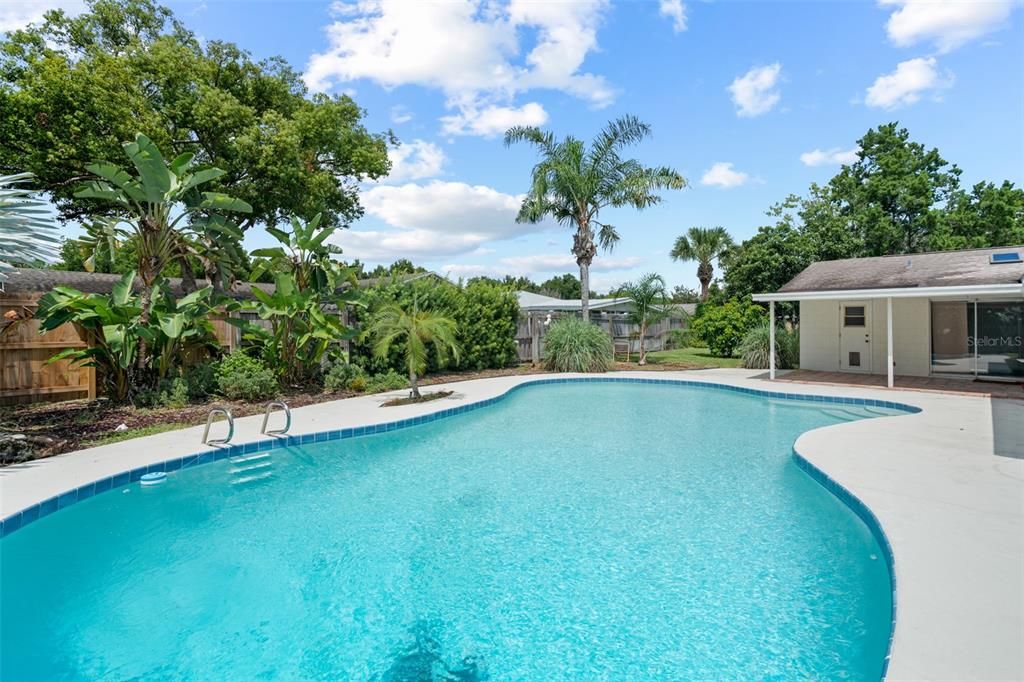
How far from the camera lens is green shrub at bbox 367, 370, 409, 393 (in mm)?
12742

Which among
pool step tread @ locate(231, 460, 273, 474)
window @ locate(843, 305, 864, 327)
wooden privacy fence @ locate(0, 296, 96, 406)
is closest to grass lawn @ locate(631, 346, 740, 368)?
window @ locate(843, 305, 864, 327)

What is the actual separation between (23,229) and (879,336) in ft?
58.4

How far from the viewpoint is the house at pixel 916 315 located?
39.5ft

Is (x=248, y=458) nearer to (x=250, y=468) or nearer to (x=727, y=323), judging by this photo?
(x=250, y=468)

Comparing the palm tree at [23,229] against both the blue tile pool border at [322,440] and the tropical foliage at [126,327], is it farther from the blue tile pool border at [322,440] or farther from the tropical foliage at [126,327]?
the tropical foliage at [126,327]

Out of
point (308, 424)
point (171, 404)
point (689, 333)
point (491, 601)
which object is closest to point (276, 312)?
point (171, 404)

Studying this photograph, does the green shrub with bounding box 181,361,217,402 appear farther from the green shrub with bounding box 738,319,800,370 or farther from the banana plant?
the green shrub with bounding box 738,319,800,370

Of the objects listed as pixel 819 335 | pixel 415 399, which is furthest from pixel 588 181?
pixel 415 399

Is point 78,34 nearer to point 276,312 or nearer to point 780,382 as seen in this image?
point 276,312

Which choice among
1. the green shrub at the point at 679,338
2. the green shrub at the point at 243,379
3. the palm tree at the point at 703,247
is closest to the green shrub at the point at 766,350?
the green shrub at the point at 679,338

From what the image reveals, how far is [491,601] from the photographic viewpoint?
3.81 meters

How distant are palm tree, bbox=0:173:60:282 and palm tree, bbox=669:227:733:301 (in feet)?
107

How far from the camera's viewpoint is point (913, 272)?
523 inches

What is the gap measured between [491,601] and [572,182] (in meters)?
15.8
